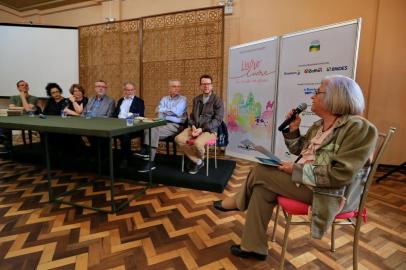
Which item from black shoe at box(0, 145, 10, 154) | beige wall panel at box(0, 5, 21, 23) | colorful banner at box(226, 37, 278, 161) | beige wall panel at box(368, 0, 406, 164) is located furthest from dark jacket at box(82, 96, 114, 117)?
beige wall panel at box(0, 5, 21, 23)

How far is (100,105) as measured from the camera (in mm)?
3523

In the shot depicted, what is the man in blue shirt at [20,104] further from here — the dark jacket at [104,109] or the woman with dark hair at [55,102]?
the dark jacket at [104,109]

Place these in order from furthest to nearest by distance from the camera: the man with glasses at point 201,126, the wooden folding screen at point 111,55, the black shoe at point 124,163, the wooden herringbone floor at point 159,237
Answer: the wooden folding screen at point 111,55 < the black shoe at point 124,163 < the man with glasses at point 201,126 < the wooden herringbone floor at point 159,237

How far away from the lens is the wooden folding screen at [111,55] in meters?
4.47

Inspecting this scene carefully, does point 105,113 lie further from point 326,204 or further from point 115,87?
point 326,204

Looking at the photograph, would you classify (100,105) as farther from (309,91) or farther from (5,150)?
(309,91)

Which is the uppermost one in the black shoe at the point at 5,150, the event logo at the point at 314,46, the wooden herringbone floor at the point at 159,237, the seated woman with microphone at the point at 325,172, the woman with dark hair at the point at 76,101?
the event logo at the point at 314,46

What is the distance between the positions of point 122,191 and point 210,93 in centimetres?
159

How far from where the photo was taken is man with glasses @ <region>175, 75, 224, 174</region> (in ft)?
8.97

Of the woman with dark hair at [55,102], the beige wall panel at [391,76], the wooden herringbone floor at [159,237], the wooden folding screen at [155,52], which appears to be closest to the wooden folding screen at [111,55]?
the wooden folding screen at [155,52]

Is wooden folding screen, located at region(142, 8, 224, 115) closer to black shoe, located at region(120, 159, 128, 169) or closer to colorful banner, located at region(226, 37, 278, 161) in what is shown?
colorful banner, located at region(226, 37, 278, 161)

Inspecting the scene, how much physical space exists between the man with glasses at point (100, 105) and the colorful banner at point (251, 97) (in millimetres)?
1897

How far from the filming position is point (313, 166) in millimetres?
A: 1189

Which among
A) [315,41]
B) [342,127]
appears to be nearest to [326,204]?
[342,127]
